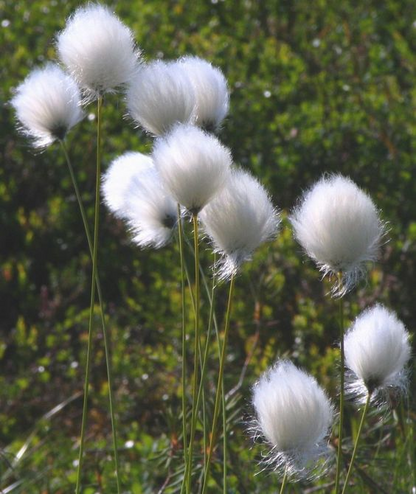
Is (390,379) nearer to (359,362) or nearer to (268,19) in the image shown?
(359,362)

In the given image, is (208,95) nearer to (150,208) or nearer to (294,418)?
(150,208)

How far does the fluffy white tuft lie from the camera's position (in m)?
1.50

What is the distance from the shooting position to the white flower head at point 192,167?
1.13m

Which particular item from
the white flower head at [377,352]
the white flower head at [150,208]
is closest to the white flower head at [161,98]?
the white flower head at [150,208]

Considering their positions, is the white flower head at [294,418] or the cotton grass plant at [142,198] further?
the cotton grass plant at [142,198]

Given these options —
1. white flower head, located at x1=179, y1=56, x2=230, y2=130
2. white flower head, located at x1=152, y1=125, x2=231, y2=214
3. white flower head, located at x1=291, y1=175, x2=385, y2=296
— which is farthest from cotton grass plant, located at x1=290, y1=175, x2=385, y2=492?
white flower head, located at x1=179, y1=56, x2=230, y2=130

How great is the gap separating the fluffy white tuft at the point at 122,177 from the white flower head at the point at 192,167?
324mm

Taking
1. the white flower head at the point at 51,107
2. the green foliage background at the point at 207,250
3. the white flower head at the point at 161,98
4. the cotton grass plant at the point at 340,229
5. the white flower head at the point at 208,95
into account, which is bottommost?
the cotton grass plant at the point at 340,229

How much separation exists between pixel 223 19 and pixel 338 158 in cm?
142

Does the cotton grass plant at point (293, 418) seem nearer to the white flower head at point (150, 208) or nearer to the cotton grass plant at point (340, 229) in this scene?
the cotton grass plant at point (340, 229)

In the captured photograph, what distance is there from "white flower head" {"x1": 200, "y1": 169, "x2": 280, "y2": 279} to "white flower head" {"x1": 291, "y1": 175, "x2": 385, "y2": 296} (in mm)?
51

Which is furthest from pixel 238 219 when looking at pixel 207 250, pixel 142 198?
pixel 207 250

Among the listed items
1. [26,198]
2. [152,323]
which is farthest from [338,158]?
[26,198]

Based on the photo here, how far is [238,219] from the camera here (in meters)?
1.16
